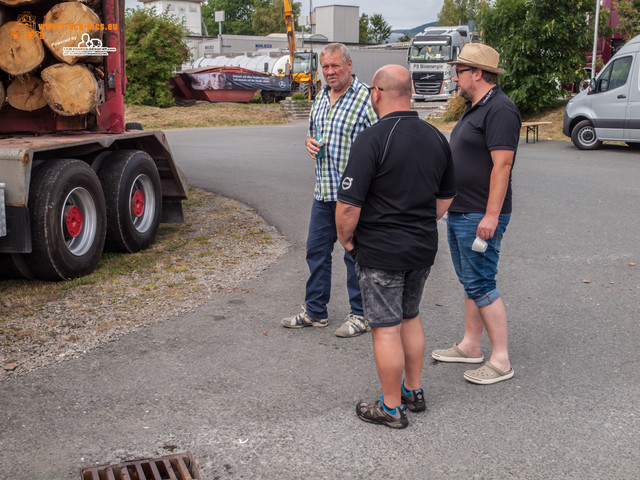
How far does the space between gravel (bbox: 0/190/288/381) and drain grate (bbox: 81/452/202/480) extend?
142 centimetres

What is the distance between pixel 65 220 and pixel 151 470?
3.47m

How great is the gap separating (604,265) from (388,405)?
403 centimetres

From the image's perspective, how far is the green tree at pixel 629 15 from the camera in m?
25.2

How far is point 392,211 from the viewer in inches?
138

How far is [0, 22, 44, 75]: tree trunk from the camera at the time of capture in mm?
6375

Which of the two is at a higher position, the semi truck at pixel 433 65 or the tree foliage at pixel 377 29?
the tree foliage at pixel 377 29

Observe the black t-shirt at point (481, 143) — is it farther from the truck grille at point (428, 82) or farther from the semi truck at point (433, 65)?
the truck grille at point (428, 82)

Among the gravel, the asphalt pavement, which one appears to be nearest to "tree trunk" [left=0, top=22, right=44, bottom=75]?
the gravel

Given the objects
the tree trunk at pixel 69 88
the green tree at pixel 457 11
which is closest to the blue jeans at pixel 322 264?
the tree trunk at pixel 69 88

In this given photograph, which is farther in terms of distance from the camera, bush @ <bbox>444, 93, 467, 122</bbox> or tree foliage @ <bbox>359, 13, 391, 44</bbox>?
tree foliage @ <bbox>359, 13, 391, 44</bbox>

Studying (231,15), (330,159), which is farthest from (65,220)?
(231,15)

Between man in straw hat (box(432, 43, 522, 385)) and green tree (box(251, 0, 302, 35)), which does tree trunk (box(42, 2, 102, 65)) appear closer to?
man in straw hat (box(432, 43, 522, 385))

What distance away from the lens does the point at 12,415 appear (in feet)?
12.4

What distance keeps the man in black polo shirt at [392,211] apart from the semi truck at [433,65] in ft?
102
